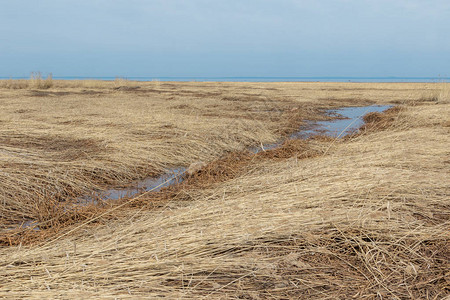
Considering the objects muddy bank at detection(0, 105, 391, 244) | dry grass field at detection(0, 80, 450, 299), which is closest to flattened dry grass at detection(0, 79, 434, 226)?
dry grass field at detection(0, 80, 450, 299)

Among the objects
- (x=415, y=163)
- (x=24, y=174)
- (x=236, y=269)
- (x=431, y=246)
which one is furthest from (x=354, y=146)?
(x=24, y=174)

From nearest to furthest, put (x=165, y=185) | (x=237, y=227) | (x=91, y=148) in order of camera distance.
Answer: (x=237, y=227)
(x=165, y=185)
(x=91, y=148)

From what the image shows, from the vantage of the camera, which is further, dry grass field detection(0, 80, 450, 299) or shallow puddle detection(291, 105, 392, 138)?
shallow puddle detection(291, 105, 392, 138)

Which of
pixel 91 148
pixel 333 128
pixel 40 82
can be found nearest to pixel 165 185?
pixel 91 148

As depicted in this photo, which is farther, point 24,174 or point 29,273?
point 24,174

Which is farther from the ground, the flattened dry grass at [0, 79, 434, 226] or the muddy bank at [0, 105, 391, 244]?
the flattened dry grass at [0, 79, 434, 226]

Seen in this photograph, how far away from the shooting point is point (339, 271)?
8.50ft

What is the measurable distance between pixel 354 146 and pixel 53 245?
567 centimetres

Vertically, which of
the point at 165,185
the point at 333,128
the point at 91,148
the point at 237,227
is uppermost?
the point at 91,148

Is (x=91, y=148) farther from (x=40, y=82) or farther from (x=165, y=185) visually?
(x=40, y=82)

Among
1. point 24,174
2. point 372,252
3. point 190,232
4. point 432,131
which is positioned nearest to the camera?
point 372,252

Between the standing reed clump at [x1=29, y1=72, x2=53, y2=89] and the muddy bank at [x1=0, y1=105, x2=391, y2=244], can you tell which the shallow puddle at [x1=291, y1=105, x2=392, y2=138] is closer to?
the muddy bank at [x1=0, y1=105, x2=391, y2=244]

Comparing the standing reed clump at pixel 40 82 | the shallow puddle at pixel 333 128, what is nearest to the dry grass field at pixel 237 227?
the shallow puddle at pixel 333 128

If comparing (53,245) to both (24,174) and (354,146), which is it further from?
(354,146)
